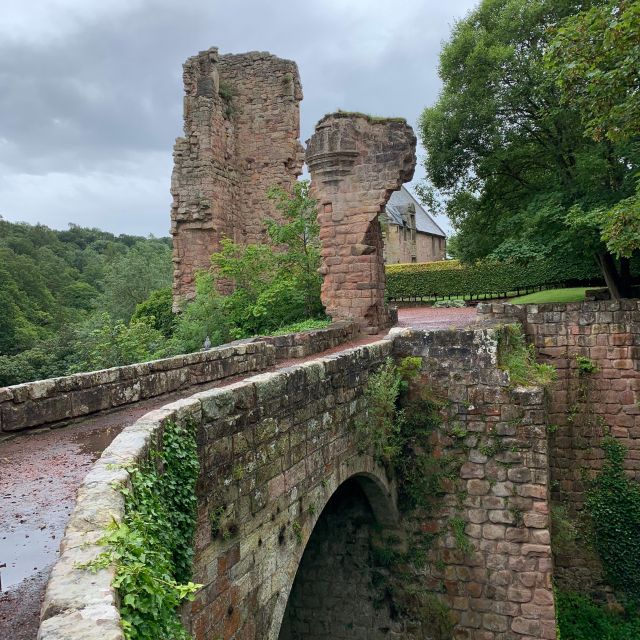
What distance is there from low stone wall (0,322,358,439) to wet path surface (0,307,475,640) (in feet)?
0.45

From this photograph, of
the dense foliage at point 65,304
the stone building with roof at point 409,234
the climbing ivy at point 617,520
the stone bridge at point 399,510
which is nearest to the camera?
the stone bridge at point 399,510

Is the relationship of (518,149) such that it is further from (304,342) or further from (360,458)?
(360,458)

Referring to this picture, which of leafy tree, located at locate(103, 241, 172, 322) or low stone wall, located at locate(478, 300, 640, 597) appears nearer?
low stone wall, located at locate(478, 300, 640, 597)

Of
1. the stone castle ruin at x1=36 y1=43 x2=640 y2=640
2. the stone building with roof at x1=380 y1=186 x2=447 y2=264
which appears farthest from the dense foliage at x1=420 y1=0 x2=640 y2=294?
the stone building with roof at x1=380 y1=186 x2=447 y2=264

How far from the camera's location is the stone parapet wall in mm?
7629

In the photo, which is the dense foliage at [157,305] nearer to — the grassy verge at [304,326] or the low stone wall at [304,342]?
the grassy verge at [304,326]

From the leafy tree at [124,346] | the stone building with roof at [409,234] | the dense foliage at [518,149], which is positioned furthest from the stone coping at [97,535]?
the stone building with roof at [409,234]

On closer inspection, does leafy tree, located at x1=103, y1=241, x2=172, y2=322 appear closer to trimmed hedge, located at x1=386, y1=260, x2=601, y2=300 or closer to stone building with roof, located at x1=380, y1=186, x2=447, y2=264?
stone building with roof, located at x1=380, y1=186, x2=447, y2=264

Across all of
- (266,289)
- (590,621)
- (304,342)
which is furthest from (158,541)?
(266,289)

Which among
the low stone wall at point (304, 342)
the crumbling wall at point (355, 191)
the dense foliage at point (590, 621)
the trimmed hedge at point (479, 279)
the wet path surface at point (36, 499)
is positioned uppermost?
the crumbling wall at point (355, 191)

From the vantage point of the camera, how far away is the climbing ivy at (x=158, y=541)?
2143 mm

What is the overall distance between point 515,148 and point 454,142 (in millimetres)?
1814

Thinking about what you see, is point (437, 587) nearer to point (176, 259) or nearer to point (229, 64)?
point (176, 259)

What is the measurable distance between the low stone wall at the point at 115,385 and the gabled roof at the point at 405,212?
108 feet
